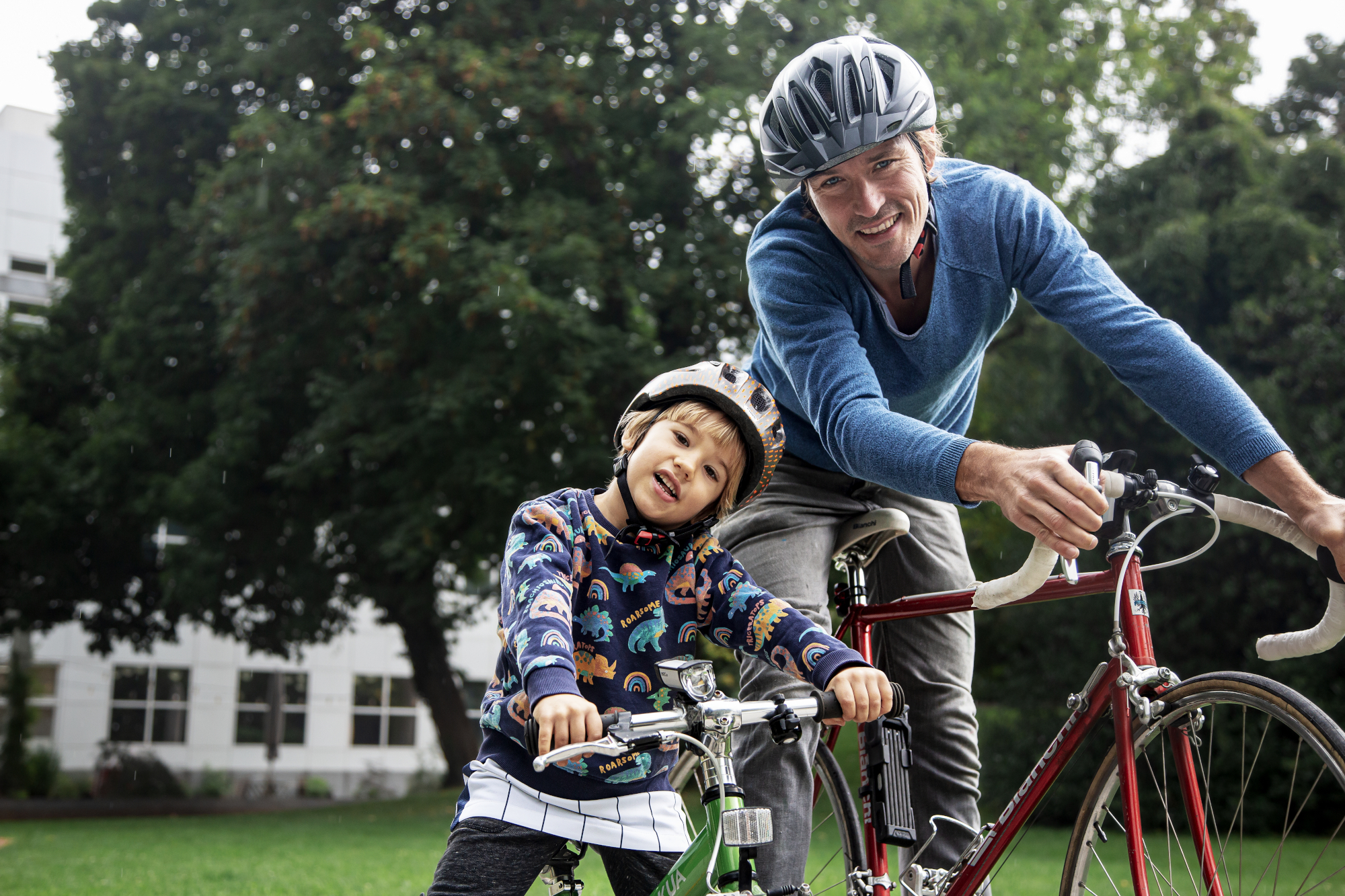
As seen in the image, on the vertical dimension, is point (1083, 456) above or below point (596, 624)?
above

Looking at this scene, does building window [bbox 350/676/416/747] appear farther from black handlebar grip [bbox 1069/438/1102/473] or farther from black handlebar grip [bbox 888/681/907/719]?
black handlebar grip [bbox 1069/438/1102/473]

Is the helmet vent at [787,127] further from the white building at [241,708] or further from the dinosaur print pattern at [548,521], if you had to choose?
the white building at [241,708]

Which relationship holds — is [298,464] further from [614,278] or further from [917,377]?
[917,377]

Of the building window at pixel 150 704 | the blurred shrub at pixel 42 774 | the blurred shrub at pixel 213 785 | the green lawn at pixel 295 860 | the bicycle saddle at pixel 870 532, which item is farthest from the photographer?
the building window at pixel 150 704

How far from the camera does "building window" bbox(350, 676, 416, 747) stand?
125 ft

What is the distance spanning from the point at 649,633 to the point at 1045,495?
86 centimetres

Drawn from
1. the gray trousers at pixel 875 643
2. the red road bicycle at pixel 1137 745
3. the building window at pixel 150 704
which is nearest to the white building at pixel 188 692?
the building window at pixel 150 704

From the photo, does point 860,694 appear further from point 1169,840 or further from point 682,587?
point 1169,840

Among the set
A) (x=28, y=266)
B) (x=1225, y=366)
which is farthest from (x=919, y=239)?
(x=28, y=266)

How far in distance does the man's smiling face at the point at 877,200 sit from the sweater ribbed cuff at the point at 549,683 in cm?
121

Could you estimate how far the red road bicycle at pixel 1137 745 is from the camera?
6.98ft

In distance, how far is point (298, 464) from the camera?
15172 mm

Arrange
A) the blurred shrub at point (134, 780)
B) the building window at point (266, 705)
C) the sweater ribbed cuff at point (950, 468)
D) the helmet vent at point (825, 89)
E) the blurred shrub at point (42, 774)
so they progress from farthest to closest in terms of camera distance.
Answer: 1. the building window at point (266, 705)
2. the blurred shrub at point (42, 774)
3. the blurred shrub at point (134, 780)
4. the helmet vent at point (825, 89)
5. the sweater ribbed cuff at point (950, 468)

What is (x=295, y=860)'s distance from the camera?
10.7 meters
